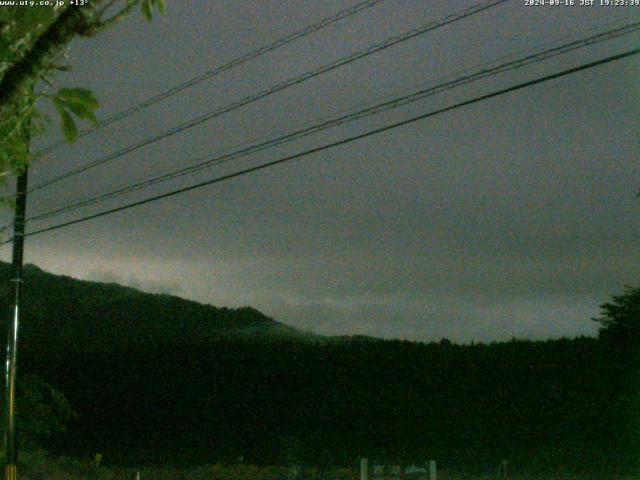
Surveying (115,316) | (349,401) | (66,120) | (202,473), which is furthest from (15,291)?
(115,316)

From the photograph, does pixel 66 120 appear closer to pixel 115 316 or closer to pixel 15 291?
pixel 15 291

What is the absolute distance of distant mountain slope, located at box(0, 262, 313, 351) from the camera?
38969mm

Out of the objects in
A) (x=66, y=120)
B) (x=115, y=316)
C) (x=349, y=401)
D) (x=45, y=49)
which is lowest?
(x=349, y=401)

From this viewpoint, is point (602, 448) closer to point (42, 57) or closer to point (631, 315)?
point (631, 315)

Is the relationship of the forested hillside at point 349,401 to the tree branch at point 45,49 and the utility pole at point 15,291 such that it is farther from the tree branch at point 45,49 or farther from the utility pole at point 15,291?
the tree branch at point 45,49

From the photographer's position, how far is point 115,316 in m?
41.7

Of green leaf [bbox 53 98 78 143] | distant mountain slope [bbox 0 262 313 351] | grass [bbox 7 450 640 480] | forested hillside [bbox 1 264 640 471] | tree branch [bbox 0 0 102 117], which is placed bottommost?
grass [bbox 7 450 640 480]

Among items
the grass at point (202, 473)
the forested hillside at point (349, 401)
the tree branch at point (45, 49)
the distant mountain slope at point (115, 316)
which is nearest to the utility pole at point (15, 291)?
the grass at point (202, 473)

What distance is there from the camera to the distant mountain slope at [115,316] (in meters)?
39.0

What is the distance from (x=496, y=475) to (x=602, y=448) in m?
2.43

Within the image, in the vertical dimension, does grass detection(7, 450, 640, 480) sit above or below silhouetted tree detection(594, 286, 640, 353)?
below

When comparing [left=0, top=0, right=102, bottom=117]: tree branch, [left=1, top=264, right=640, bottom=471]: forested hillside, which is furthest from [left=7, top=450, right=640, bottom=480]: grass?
[left=0, top=0, right=102, bottom=117]: tree branch

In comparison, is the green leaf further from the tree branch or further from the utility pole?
the utility pole

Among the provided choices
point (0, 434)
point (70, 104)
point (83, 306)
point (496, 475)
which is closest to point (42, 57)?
point (70, 104)
